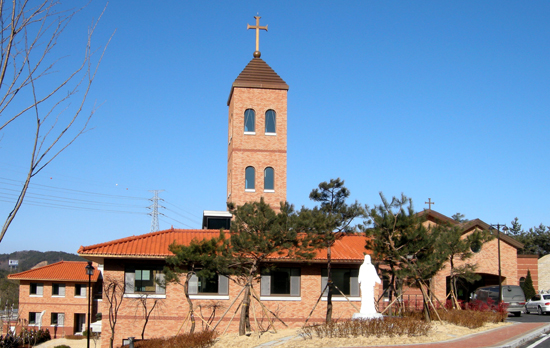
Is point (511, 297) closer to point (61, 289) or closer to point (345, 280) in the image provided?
point (345, 280)

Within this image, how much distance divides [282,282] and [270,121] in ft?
40.5

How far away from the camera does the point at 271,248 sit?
19109mm

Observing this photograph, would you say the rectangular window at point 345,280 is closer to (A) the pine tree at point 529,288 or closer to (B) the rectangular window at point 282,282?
(B) the rectangular window at point 282,282

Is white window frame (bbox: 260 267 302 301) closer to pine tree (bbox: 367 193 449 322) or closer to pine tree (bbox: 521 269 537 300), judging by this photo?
pine tree (bbox: 367 193 449 322)

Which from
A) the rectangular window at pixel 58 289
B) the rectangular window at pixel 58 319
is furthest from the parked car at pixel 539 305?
the rectangular window at pixel 58 289

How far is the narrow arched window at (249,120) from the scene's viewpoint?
1337 inches

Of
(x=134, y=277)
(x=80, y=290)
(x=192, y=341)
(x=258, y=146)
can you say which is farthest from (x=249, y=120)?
(x=80, y=290)

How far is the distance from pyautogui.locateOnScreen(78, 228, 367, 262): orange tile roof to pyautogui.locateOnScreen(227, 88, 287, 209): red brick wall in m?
5.78

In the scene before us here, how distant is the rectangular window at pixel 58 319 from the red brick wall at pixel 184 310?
27.0m

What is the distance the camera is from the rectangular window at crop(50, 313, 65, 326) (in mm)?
47906

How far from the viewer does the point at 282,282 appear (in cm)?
2553

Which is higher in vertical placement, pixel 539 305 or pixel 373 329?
pixel 373 329

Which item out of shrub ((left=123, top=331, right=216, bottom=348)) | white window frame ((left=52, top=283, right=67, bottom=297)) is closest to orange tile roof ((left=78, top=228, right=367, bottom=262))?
shrub ((left=123, top=331, right=216, bottom=348))

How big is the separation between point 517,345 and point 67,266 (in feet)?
150
